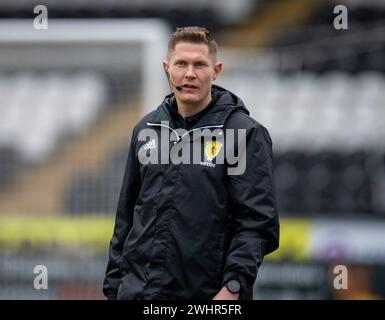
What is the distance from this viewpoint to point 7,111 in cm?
852

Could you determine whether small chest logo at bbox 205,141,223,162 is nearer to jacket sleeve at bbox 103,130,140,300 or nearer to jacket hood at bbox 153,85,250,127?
jacket hood at bbox 153,85,250,127

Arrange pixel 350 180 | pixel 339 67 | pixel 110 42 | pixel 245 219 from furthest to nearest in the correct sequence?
pixel 339 67 < pixel 350 180 < pixel 110 42 < pixel 245 219

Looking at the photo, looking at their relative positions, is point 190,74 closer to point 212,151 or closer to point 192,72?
point 192,72

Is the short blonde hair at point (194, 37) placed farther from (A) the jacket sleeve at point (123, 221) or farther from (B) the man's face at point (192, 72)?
(A) the jacket sleeve at point (123, 221)

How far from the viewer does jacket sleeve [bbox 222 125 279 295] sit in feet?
9.04

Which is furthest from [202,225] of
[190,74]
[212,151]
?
[190,74]

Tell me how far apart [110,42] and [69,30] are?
1.09ft

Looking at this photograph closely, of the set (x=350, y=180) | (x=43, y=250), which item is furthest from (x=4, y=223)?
(x=350, y=180)

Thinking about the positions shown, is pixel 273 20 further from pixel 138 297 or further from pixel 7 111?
pixel 138 297

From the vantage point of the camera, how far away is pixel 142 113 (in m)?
7.47

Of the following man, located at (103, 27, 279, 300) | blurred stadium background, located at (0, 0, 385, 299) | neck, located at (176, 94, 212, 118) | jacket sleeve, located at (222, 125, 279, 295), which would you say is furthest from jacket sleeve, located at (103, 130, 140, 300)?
blurred stadium background, located at (0, 0, 385, 299)

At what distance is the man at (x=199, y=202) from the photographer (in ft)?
9.13

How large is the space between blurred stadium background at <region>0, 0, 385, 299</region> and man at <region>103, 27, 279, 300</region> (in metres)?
4.45

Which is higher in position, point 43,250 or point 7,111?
point 7,111
